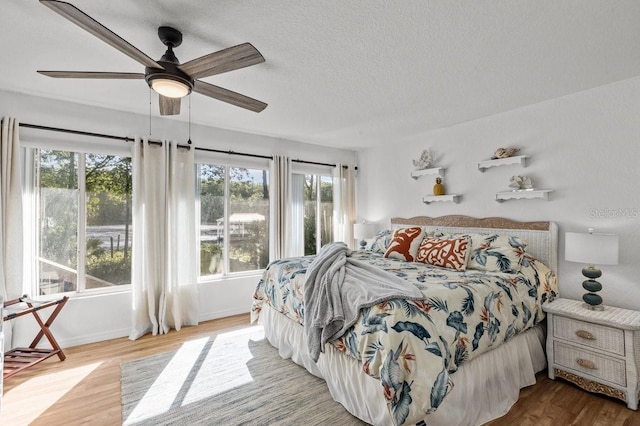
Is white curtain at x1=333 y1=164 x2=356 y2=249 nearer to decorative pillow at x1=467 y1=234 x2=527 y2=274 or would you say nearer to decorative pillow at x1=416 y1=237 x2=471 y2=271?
decorative pillow at x1=416 y1=237 x2=471 y2=271

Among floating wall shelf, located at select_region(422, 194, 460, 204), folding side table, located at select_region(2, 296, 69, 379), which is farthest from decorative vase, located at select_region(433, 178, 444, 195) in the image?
folding side table, located at select_region(2, 296, 69, 379)

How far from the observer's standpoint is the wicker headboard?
302cm

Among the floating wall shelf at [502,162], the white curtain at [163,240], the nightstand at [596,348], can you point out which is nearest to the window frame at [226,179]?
the white curtain at [163,240]

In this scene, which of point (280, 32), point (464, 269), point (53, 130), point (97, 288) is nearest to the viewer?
point (280, 32)

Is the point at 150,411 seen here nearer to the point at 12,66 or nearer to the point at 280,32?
the point at 280,32

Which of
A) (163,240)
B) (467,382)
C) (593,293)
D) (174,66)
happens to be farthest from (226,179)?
(593,293)

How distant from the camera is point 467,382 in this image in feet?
6.52

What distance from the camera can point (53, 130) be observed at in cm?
312

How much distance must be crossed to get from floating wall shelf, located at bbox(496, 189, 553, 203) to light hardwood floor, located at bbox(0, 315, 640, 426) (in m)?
1.67

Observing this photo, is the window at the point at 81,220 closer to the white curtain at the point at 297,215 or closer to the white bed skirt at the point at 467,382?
the white curtain at the point at 297,215

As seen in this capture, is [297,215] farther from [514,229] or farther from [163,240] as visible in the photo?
[514,229]

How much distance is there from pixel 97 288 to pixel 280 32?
3.38 meters

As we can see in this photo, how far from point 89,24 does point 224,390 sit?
2.46 metres

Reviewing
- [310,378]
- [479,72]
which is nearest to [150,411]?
[310,378]
